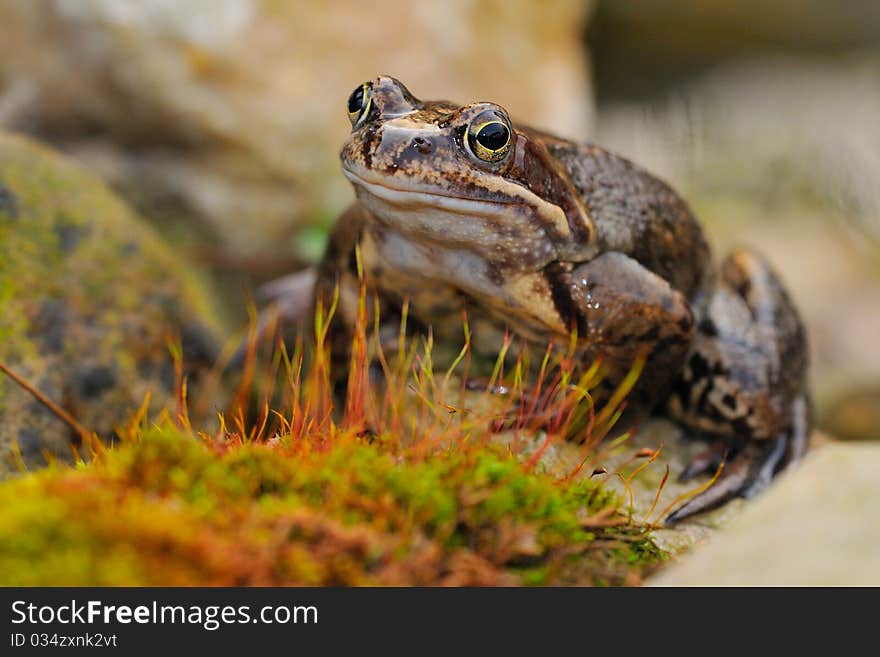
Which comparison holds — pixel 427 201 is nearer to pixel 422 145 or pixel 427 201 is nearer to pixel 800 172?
pixel 422 145

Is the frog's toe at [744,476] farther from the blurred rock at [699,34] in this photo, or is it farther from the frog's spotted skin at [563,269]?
the blurred rock at [699,34]

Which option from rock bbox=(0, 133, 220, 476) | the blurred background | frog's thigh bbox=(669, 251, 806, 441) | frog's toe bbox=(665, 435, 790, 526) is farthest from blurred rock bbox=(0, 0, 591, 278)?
frog's toe bbox=(665, 435, 790, 526)

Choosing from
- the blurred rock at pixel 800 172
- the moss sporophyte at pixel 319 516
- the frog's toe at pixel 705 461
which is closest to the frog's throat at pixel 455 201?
the moss sporophyte at pixel 319 516

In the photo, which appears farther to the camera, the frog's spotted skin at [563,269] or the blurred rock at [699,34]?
the blurred rock at [699,34]

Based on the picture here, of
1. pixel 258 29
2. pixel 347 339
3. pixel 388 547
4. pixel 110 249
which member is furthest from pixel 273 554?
pixel 258 29

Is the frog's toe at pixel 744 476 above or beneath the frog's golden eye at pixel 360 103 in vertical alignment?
beneath

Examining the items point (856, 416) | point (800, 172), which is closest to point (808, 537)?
point (856, 416)

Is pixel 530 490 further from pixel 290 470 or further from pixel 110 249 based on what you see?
pixel 110 249
